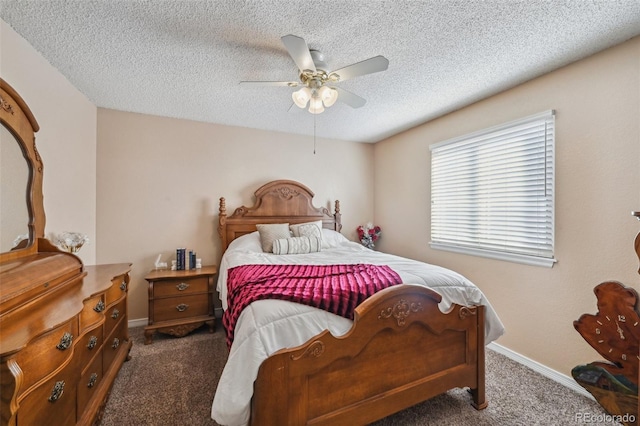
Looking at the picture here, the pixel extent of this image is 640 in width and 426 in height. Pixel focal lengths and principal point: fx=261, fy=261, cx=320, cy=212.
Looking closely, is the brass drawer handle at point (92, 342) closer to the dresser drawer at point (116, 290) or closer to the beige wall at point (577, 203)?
the dresser drawer at point (116, 290)

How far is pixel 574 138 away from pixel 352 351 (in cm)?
222

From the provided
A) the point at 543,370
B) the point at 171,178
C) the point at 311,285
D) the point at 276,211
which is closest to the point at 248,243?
the point at 276,211

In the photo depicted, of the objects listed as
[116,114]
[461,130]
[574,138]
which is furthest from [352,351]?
[116,114]

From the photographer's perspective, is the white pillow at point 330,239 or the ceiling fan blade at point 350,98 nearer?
the ceiling fan blade at point 350,98

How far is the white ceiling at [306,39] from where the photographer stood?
146 centimetres

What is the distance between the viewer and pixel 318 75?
182 cm

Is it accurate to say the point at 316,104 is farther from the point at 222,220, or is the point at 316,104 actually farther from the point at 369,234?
the point at 369,234

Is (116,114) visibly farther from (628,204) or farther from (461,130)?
(628,204)

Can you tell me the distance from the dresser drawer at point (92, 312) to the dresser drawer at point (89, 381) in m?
0.27

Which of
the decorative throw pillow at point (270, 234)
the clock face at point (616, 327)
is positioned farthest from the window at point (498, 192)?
→ the decorative throw pillow at point (270, 234)

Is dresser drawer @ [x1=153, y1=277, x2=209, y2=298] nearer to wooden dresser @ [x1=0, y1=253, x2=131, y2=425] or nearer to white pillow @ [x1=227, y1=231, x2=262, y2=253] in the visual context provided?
white pillow @ [x1=227, y1=231, x2=262, y2=253]

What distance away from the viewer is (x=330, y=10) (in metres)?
1.47

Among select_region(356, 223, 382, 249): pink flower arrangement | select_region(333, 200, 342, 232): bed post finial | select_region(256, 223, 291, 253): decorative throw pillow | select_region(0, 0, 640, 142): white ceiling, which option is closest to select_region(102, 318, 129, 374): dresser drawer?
select_region(256, 223, 291, 253): decorative throw pillow

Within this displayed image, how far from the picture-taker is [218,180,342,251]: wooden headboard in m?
3.22
